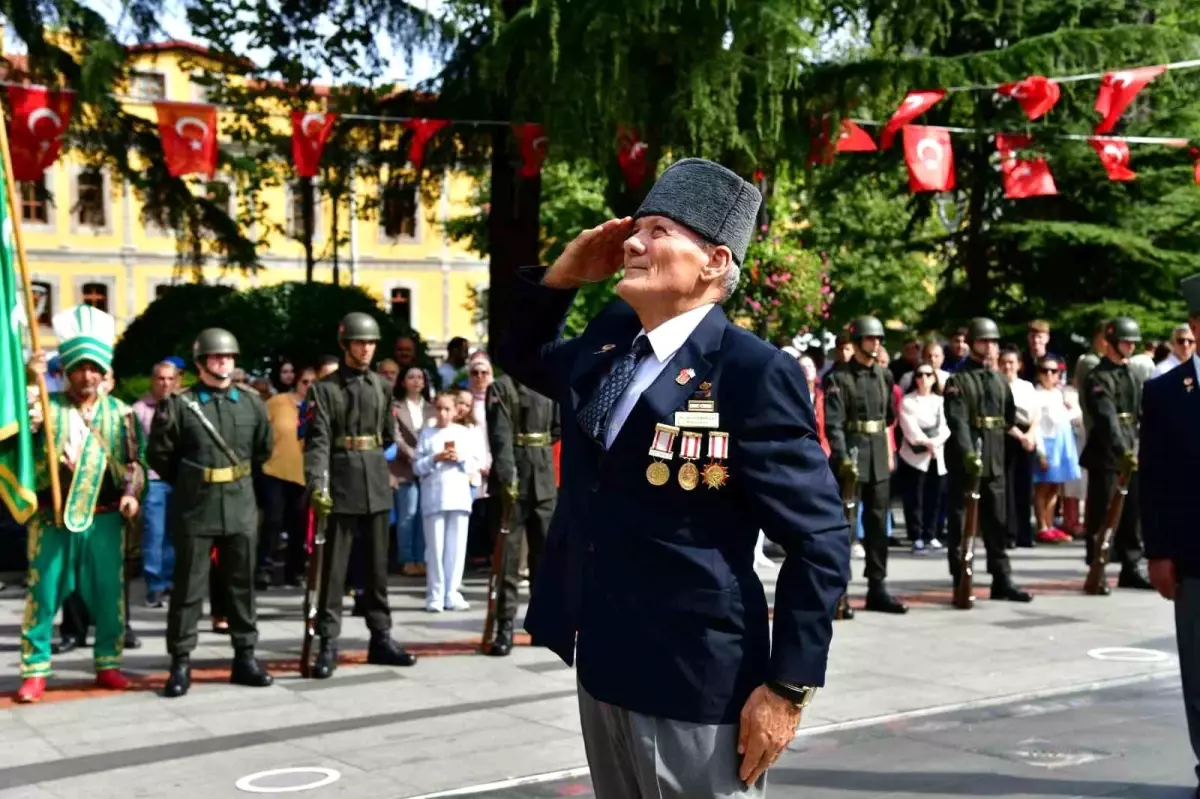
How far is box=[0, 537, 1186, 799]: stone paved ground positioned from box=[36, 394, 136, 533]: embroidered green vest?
1.02 metres

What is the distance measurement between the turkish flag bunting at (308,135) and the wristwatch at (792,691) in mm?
10962

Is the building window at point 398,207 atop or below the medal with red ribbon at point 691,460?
atop

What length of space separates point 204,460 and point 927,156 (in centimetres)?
865

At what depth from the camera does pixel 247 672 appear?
8438mm

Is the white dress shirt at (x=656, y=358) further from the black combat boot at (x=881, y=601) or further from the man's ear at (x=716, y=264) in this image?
the black combat boot at (x=881, y=601)

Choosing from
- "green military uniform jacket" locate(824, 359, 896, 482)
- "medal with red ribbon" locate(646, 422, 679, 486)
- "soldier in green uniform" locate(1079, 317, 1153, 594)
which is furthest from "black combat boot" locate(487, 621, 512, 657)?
"medal with red ribbon" locate(646, 422, 679, 486)

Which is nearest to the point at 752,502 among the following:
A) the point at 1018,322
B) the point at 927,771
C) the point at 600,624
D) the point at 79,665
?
the point at 600,624

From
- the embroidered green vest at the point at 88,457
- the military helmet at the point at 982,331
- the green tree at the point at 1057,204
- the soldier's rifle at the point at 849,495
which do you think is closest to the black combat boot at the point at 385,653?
the embroidered green vest at the point at 88,457

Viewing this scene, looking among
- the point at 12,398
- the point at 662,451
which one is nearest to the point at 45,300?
the point at 12,398

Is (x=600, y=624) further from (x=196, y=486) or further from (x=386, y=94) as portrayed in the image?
(x=386, y=94)

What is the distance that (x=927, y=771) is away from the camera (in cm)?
639

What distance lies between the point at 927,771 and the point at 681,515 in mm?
3679

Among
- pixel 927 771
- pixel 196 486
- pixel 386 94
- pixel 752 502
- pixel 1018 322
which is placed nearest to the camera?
pixel 752 502

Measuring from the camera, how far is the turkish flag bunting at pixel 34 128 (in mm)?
12672
